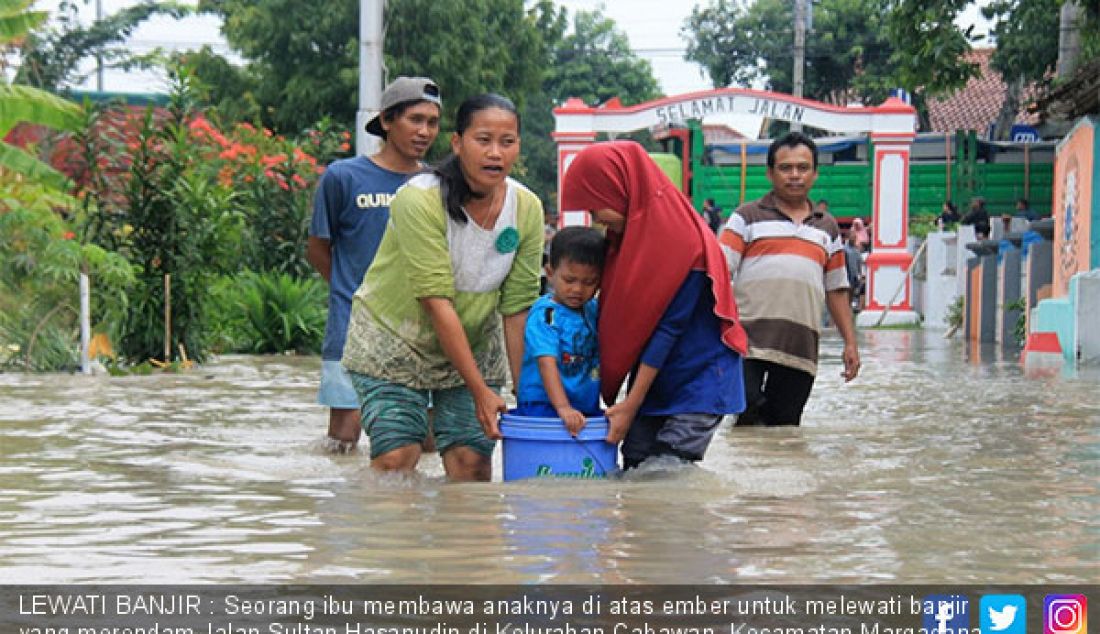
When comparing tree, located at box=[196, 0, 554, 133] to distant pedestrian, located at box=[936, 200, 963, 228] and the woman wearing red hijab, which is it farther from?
the woman wearing red hijab

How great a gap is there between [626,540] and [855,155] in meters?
31.6

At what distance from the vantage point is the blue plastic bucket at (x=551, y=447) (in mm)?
5832


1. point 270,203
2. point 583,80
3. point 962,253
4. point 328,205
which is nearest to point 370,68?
point 270,203

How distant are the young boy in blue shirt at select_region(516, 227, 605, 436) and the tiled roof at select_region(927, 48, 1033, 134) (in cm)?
3890

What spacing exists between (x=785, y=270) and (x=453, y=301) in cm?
299

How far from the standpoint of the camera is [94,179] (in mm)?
13891

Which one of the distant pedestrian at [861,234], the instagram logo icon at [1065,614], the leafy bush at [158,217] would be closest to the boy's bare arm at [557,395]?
the instagram logo icon at [1065,614]

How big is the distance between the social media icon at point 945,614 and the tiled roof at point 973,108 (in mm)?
40423

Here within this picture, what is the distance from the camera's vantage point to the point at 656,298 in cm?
583

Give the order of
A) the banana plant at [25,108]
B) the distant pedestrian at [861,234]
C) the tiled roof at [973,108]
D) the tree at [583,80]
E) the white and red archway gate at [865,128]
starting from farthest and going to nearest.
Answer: the tree at [583,80] < the tiled roof at [973,108] < the distant pedestrian at [861,234] < the white and red archway gate at [865,128] < the banana plant at [25,108]

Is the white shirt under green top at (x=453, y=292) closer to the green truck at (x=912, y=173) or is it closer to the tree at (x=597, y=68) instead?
the green truck at (x=912, y=173)

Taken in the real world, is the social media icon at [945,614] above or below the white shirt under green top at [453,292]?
below

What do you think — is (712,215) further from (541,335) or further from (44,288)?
(541,335)

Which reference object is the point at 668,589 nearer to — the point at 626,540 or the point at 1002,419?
the point at 626,540
